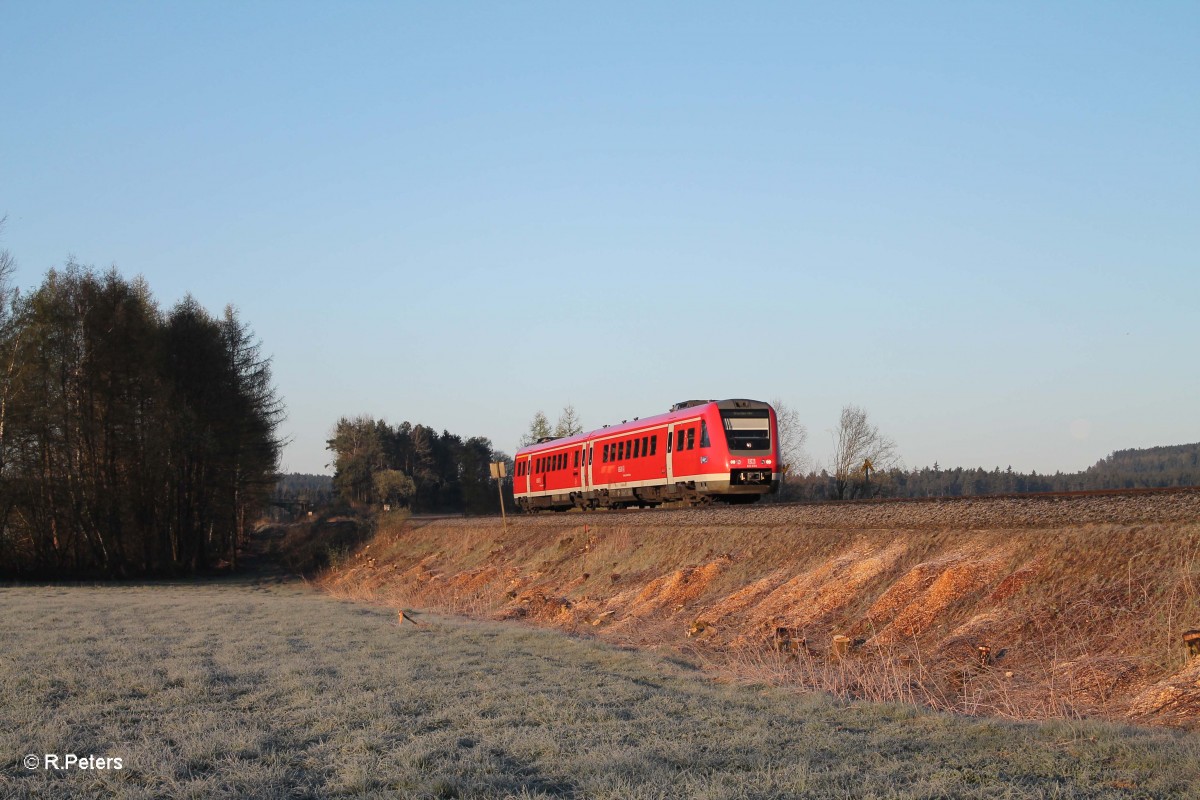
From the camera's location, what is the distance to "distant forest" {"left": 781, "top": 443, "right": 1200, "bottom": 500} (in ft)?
157

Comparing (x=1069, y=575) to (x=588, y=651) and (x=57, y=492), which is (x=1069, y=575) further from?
(x=57, y=492)

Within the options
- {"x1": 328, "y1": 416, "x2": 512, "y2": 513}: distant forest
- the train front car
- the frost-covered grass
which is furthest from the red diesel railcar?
{"x1": 328, "y1": 416, "x2": 512, "y2": 513}: distant forest

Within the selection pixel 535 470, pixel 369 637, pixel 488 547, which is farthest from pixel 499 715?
pixel 535 470

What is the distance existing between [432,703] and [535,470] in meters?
32.8

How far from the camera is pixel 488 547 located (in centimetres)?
3053

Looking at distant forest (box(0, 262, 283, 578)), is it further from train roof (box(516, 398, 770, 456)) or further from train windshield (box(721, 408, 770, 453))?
train windshield (box(721, 408, 770, 453))

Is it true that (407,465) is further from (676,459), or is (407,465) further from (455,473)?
(676,459)

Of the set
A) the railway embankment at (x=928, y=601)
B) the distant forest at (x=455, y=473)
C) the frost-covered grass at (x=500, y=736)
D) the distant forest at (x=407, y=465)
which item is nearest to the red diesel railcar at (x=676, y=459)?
the railway embankment at (x=928, y=601)

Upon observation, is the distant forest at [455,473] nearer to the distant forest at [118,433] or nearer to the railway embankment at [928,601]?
the distant forest at [118,433]

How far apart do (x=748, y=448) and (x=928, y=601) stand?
13979mm

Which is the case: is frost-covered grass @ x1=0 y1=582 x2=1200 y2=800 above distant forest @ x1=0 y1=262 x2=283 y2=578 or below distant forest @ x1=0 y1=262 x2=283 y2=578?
below

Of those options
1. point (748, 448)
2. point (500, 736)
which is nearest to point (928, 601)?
point (500, 736)

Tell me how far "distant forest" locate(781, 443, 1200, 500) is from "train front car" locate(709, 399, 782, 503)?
13639 mm

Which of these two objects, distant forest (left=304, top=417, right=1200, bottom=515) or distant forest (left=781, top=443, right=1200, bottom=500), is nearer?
distant forest (left=781, top=443, right=1200, bottom=500)
